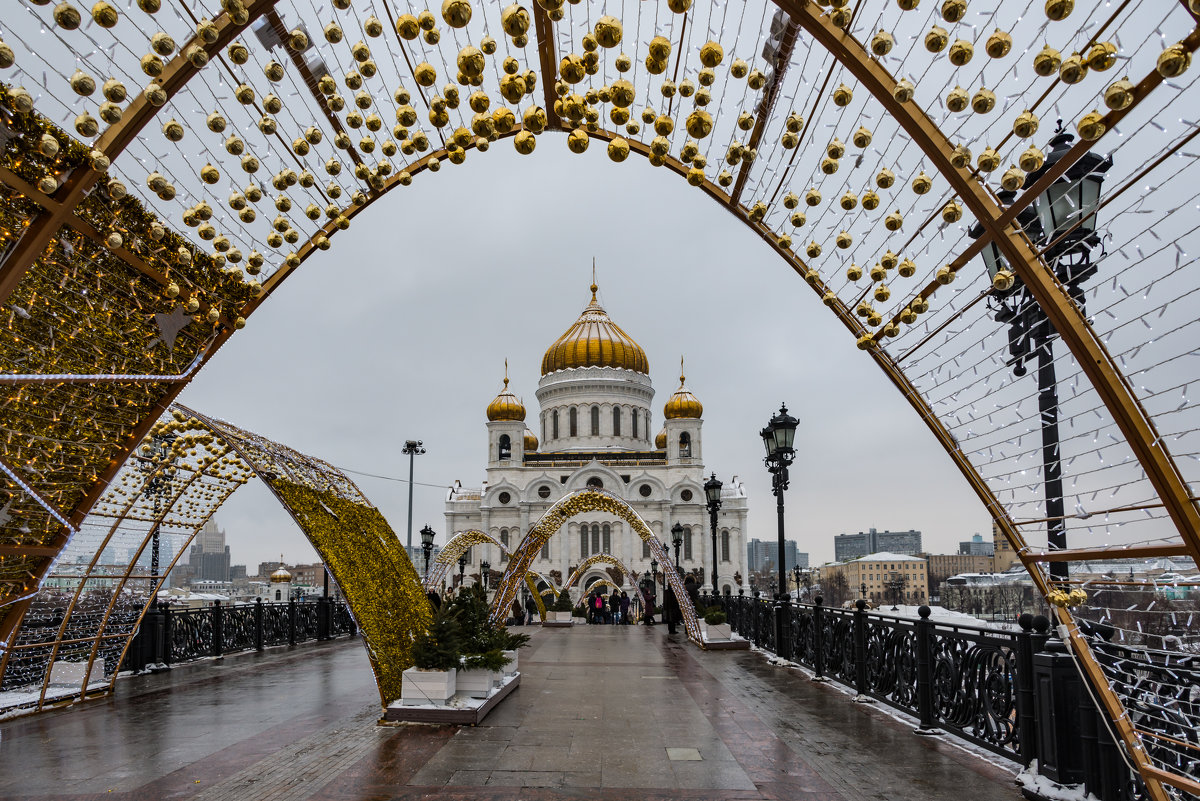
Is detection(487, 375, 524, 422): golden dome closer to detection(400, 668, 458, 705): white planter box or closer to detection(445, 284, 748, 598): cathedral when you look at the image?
detection(445, 284, 748, 598): cathedral

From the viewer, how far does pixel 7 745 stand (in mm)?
7543

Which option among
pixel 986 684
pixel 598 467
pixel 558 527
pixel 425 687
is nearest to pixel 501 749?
pixel 425 687

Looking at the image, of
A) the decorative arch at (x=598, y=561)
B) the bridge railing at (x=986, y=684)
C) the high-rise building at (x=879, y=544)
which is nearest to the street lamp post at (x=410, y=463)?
the decorative arch at (x=598, y=561)

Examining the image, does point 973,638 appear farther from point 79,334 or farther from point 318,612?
point 318,612

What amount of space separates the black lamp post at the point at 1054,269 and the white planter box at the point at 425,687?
5.95 m

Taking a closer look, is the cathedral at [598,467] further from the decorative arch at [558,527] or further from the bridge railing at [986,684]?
the bridge railing at [986,684]

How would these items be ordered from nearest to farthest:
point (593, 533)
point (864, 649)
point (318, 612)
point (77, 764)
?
point (77, 764) → point (864, 649) → point (318, 612) → point (593, 533)

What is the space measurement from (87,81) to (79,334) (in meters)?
2.07

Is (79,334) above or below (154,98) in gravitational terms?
below

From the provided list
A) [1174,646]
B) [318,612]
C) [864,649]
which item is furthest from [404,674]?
[318,612]

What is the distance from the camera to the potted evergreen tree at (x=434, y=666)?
8.48 m

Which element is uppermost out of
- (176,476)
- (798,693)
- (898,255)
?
(898,255)

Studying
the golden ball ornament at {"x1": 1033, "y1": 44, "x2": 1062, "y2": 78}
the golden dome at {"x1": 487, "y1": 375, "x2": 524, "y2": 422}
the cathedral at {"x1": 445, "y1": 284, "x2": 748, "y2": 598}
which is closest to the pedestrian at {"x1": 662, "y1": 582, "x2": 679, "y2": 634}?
the golden ball ornament at {"x1": 1033, "y1": 44, "x2": 1062, "y2": 78}

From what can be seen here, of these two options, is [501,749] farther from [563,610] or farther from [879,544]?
[879,544]
